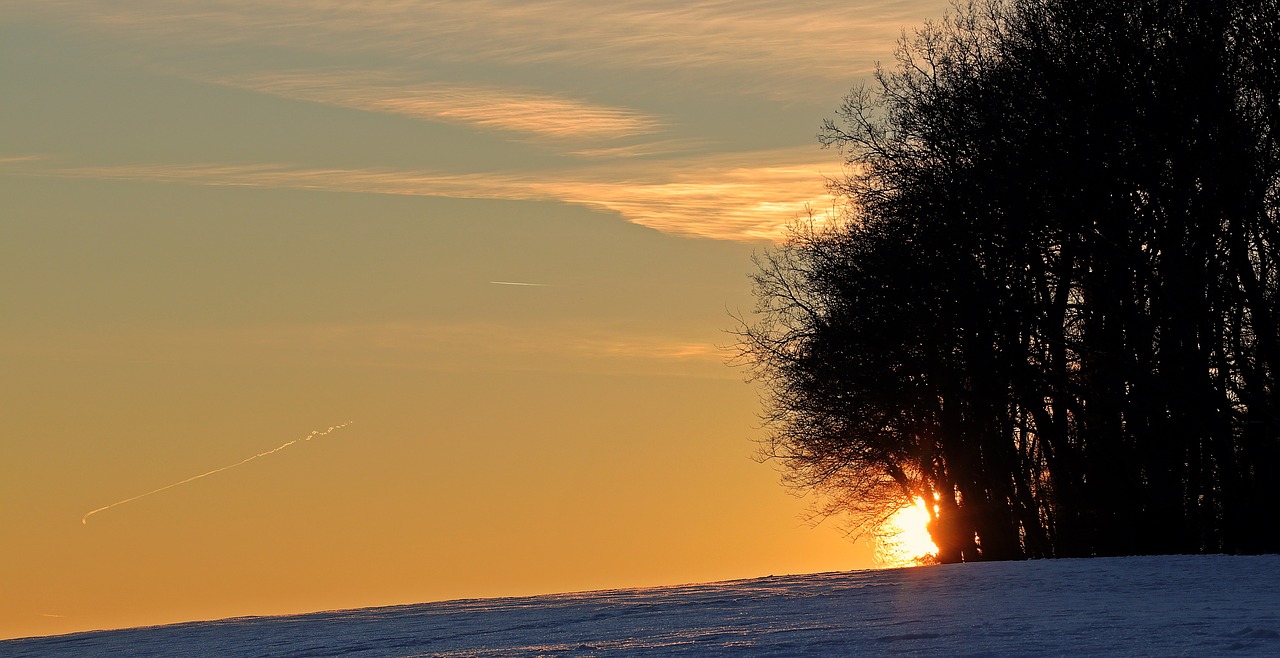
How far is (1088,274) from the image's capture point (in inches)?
1013

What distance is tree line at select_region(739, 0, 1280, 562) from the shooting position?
23.0 metres

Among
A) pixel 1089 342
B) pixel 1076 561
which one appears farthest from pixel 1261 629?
pixel 1089 342

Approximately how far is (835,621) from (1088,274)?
1614cm

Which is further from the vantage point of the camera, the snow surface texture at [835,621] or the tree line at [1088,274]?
the tree line at [1088,274]

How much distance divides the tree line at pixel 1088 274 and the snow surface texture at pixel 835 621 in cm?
751

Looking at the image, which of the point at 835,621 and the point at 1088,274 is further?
the point at 1088,274

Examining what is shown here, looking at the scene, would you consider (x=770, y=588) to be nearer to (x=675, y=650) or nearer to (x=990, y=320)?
(x=675, y=650)

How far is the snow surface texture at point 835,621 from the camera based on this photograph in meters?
9.55

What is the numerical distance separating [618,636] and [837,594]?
149 inches

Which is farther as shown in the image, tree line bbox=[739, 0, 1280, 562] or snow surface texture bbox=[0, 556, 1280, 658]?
tree line bbox=[739, 0, 1280, 562]

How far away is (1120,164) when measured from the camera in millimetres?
23453

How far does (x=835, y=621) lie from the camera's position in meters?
11.2

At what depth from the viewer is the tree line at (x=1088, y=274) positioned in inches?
907

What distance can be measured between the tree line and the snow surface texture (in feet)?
24.6
